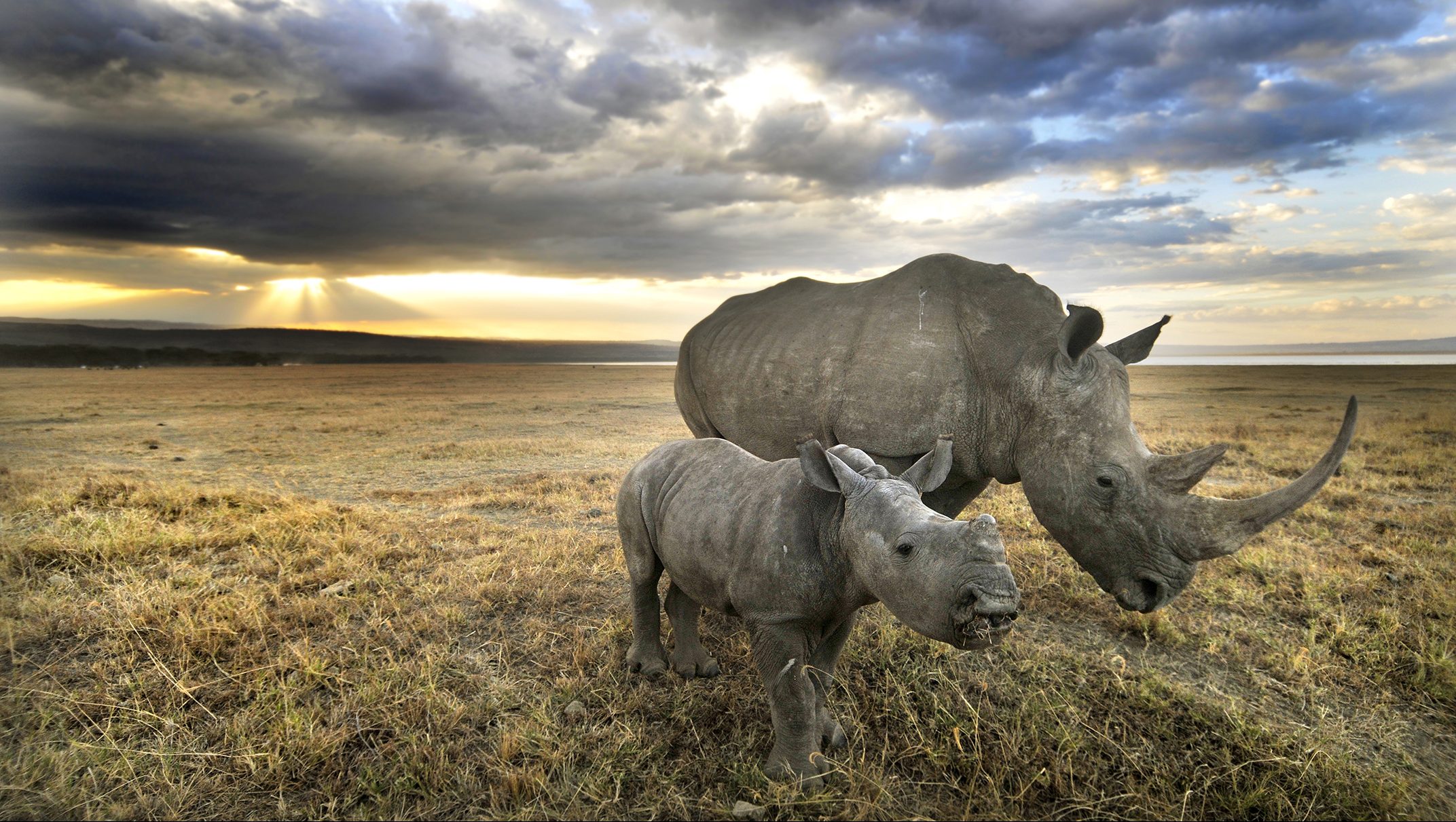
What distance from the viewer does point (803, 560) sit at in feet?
9.66

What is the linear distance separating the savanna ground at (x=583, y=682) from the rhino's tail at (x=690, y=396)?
5.03 feet

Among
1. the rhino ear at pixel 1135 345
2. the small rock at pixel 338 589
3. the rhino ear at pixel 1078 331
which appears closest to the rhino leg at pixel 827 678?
the rhino ear at pixel 1078 331

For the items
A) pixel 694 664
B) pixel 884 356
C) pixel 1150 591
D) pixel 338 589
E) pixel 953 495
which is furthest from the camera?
pixel 338 589

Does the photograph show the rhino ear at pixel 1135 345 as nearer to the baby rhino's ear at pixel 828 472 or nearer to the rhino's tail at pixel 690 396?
the baby rhino's ear at pixel 828 472

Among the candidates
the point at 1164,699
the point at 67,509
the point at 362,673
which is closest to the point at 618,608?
the point at 362,673

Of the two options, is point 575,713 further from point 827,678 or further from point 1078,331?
point 1078,331

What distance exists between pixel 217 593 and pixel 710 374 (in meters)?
4.29

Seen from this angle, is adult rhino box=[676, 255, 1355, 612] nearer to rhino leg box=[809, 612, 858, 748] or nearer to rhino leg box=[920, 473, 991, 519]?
rhino leg box=[920, 473, 991, 519]

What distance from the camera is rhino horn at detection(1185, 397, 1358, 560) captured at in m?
3.08

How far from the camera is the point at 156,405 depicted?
2402cm

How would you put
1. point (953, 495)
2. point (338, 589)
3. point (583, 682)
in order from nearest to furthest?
point (583, 682), point (953, 495), point (338, 589)

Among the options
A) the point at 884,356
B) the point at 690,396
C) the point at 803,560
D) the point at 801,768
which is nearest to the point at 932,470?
the point at 803,560

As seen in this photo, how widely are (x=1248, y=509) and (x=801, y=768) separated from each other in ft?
8.51

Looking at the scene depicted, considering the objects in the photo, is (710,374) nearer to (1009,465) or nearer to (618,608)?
(618,608)
